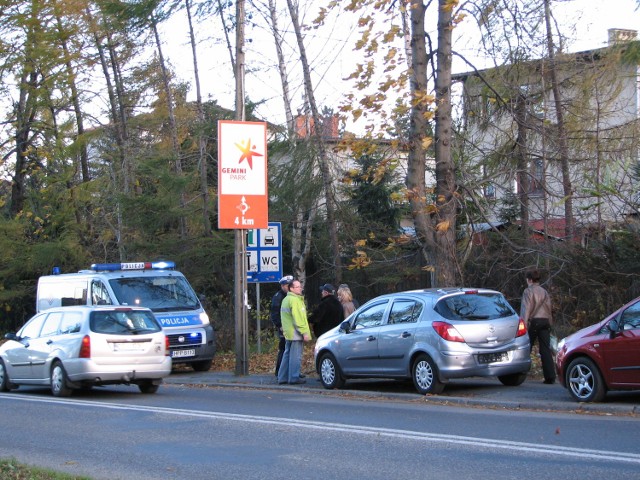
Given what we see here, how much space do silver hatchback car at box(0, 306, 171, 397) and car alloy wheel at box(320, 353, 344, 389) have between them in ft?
9.10

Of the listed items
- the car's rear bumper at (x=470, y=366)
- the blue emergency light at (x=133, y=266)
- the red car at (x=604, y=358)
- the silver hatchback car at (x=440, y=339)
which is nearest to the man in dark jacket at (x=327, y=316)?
the silver hatchback car at (x=440, y=339)

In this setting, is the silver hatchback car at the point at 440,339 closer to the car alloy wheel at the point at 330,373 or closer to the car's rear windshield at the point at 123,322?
the car alloy wheel at the point at 330,373

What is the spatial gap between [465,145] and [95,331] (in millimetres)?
9325

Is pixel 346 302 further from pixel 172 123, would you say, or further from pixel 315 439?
pixel 172 123

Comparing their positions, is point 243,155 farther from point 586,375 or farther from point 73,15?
point 73,15

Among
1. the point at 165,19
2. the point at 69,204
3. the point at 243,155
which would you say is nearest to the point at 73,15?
the point at 69,204

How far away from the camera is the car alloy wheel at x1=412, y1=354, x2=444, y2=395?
44.5ft

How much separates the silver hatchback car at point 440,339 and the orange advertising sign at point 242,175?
163 inches

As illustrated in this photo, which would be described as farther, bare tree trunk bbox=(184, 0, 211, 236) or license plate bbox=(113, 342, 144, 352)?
bare tree trunk bbox=(184, 0, 211, 236)

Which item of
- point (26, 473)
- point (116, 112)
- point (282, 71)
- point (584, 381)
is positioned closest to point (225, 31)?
point (282, 71)

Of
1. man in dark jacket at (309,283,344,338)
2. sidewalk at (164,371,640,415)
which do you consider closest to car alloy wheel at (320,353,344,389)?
sidewalk at (164,371,640,415)

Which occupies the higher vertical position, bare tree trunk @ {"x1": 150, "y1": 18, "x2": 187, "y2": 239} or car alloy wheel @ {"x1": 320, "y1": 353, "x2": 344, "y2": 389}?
bare tree trunk @ {"x1": 150, "y1": 18, "x2": 187, "y2": 239}

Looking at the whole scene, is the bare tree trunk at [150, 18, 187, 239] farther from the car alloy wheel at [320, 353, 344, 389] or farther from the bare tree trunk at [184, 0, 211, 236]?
the car alloy wheel at [320, 353, 344, 389]

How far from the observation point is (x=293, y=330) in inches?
647
